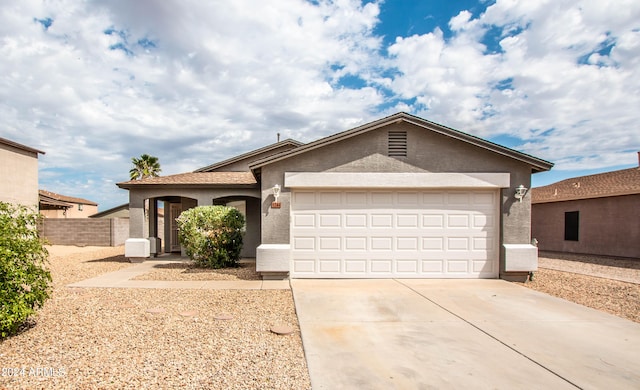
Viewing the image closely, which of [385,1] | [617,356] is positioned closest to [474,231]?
[617,356]

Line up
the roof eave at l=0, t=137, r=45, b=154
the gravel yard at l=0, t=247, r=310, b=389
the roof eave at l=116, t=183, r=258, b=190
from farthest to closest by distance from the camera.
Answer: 1. the roof eave at l=0, t=137, r=45, b=154
2. the roof eave at l=116, t=183, r=258, b=190
3. the gravel yard at l=0, t=247, r=310, b=389

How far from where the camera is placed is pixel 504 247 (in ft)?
32.7

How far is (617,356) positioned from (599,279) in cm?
704

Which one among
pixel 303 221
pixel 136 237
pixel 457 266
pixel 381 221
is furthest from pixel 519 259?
pixel 136 237

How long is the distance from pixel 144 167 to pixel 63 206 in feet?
27.2

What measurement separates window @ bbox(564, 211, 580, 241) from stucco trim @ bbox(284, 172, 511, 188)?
11077mm

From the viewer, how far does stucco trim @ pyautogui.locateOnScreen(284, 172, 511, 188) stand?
9.98 metres

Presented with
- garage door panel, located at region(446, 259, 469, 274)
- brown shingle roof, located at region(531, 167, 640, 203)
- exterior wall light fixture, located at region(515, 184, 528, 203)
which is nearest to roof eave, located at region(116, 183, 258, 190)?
garage door panel, located at region(446, 259, 469, 274)

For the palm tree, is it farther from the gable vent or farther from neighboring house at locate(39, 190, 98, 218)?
the gable vent

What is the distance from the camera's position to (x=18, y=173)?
21484 mm

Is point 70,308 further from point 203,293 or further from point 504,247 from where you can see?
point 504,247

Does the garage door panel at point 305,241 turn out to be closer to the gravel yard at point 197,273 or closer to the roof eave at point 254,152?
the gravel yard at point 197,273

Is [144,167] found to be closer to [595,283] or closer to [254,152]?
[254,152]

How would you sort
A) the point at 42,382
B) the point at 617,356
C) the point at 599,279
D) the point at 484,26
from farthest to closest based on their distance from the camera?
the point at 484,26 < the point at 599,279 < the point at 617,356 < the point at 42,382
